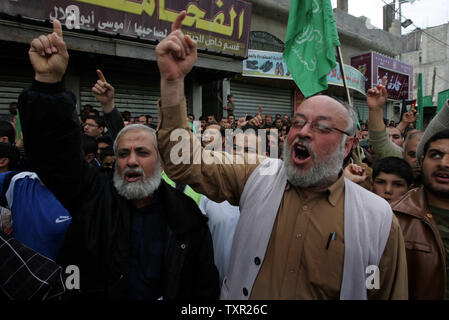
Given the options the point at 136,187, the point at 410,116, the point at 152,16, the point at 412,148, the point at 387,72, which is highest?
the point at 387,72

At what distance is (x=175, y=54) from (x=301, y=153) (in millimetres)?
846

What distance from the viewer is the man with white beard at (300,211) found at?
1.32 metres

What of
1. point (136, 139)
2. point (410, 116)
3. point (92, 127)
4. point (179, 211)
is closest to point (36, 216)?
point (136, 139)

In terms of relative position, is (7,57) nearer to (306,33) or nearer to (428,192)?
(306,33)

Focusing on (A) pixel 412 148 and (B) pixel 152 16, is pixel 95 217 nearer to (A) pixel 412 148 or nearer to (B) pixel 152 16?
(A) pixel 412 148

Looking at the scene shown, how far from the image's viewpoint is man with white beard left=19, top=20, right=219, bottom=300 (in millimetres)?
1349

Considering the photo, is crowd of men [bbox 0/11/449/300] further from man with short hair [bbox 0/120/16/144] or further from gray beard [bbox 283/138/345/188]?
man with short hair [bbox 0/120/16/144]

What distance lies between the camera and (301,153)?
1579 mm

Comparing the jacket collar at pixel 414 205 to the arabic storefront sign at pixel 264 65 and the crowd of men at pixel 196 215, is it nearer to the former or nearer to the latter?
the crowd of men at pixel 196 215

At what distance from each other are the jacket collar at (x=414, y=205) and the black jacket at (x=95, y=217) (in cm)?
121

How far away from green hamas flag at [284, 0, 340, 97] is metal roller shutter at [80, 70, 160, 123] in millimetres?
6678

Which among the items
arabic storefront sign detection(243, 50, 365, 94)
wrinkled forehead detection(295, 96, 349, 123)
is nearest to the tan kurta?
wrinkled forehead detection(295, 96, 349, 123)

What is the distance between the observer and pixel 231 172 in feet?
5.08

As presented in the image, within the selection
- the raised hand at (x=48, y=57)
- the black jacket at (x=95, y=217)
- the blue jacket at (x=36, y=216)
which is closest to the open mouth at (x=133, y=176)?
the black jacket at (x=95, y=217)
